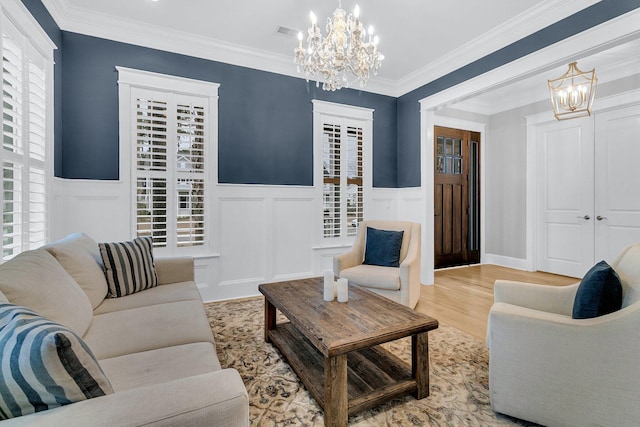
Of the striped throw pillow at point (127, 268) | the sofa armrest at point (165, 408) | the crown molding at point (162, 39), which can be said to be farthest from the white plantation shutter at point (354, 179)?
the sofa armrest at point (165, 408)

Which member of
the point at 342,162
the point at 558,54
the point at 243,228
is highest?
the point at 558,54

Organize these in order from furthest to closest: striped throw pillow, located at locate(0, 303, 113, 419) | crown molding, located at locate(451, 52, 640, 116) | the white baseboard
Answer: the white baseboard → crown molding, located at locate(451, 52, 640, 116) → striped throw pillow, located at locate(0, 303, 113, 419)

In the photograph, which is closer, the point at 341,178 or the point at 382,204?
the point at 341,178

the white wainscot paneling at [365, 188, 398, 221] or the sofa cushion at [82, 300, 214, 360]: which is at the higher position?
the white wainscot paneling at [365, 188, 398, 221]

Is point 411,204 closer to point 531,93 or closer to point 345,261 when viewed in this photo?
point 345,261

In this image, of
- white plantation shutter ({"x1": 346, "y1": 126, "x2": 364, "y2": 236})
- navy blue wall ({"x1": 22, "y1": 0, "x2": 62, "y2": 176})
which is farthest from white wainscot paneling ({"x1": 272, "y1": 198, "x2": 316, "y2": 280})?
navy blue wall ({"x1": 22, "y1": 0, "x2": 62, "y2": 176})

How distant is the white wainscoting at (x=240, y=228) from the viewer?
3174mm

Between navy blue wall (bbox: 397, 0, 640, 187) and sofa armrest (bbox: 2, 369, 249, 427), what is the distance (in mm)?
3756

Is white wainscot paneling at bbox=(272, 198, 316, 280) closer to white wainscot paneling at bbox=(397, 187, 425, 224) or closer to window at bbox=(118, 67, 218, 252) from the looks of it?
window at bbox=(118, 67, 218, 252)

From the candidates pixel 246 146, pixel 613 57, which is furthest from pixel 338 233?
pixel 613 57

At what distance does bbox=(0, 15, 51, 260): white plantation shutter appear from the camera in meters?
2.09

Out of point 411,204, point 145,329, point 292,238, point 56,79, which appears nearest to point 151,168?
point 56,79

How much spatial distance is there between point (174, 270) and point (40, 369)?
202cm

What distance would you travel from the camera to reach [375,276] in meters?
3.13
